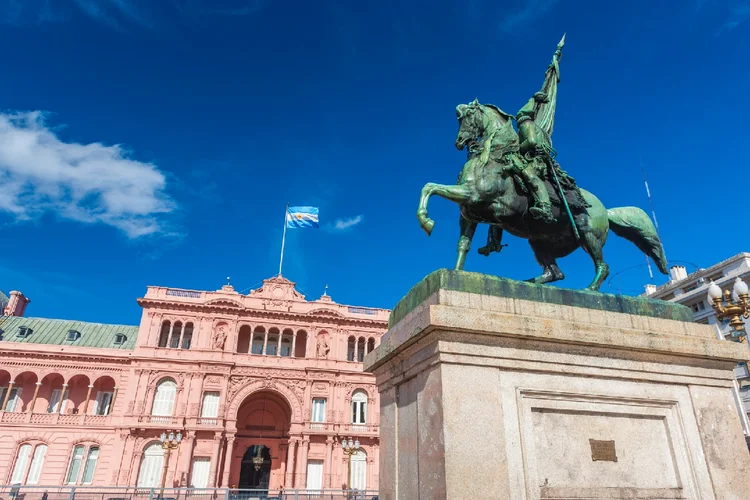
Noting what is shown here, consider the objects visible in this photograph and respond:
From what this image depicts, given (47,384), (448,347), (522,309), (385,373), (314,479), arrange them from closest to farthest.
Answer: (448,347) < (522,309) < (385,373) < (314,479) < (47,384)

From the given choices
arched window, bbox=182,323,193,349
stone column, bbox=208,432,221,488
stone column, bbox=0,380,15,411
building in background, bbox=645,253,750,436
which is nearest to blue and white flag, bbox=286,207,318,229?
arched window, bbox=182,323,193,349

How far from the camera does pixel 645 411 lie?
5043 mm

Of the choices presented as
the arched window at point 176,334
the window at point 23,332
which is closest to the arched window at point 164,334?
the arched window at point 176,334

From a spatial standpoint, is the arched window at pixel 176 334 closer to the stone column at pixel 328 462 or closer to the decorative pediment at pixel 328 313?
the decorative pediment at pixel 328 313

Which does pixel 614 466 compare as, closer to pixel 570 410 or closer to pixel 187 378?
pixel 570 410

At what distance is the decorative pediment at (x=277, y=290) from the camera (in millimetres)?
41156

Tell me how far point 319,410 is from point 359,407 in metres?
3.09

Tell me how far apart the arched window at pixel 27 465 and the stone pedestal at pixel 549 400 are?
1530 inches

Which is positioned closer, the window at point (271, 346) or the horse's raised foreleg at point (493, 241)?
the horse's raised foreleg at point (493, 241)

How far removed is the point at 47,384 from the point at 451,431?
4313cm

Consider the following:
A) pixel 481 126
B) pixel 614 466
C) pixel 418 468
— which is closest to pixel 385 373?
pixel 418 468

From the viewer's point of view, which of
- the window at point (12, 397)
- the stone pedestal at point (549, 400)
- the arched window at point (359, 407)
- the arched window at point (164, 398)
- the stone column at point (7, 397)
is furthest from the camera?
the arched window at point (359, 407)

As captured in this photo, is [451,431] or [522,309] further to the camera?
[522,309]

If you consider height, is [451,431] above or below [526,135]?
below
